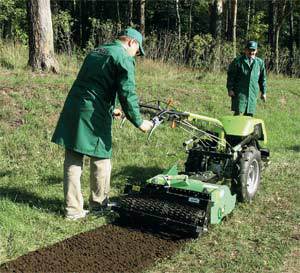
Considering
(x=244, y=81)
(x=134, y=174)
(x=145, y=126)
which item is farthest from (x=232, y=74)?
(x=145, y=126)

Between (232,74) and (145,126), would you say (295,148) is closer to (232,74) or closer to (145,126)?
(232,74)

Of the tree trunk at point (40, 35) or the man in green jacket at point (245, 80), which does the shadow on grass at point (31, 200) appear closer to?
the man in green jacket at point (245, 80)

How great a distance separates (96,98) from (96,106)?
0.08m

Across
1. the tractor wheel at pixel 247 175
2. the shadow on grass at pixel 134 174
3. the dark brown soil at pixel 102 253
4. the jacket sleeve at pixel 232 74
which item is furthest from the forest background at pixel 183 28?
the dark brown soil at pixel 102 253

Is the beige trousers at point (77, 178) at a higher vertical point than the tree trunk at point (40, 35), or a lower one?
lower

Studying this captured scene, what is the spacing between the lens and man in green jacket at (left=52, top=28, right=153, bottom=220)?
217 inches

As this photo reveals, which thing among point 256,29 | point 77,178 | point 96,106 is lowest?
point 77,178

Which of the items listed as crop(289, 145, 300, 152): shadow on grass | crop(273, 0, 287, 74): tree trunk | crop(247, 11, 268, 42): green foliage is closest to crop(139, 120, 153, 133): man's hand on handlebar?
crop(289, 145, 300, 152): shadow on grass

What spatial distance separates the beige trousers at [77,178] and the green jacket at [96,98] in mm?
196

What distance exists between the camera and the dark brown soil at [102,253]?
4582 mm

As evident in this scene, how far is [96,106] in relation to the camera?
557cm

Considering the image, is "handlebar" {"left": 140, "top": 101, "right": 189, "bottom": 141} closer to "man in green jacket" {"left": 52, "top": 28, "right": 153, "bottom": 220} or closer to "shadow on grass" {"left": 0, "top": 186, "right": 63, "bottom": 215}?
"man in green jacket" {"left": 52, "top": 28, "right": 153, "bottom": 220}

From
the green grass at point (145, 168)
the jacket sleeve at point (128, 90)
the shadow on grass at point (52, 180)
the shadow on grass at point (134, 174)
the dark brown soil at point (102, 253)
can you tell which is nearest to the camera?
the dark brown soil at point (102, 253)

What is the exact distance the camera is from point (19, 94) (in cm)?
962
